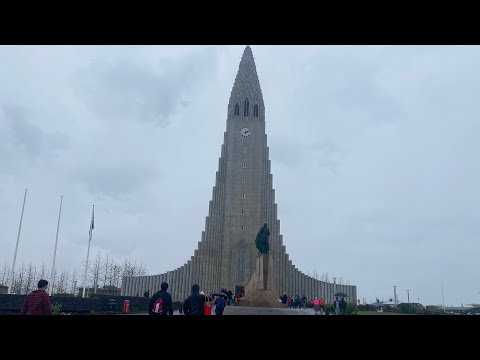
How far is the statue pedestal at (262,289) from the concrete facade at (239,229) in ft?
95.7

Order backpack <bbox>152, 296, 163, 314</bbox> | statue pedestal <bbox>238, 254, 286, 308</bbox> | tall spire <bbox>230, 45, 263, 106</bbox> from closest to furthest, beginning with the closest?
backpack <bbox>152, 296, 163, 314</bbox>, statue pedestal <bbox>238, 254, 286, 308</bbox>, tall spire <bbox>230, 45, 263, 106</bbox>

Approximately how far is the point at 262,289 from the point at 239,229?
106 feet

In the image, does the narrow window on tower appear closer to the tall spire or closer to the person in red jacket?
the tall spire

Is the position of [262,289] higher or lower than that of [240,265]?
lower

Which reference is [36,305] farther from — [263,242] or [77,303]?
[263,242]

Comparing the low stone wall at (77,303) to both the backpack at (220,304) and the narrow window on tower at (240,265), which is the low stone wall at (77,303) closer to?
the backpack at (220,304)

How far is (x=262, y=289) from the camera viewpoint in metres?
27.4

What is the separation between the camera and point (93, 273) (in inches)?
2869

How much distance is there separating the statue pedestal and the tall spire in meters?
40.8

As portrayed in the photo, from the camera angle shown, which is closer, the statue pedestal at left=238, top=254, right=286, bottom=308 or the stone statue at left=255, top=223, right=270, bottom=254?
the statue pedestal at left=238, top=254, right=286, bottom=308

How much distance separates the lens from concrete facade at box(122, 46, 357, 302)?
192 feet

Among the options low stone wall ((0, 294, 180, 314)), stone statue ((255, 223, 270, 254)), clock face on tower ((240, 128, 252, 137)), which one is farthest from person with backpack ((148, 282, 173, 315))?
clock face on tower ((240, 128, 252, 137))

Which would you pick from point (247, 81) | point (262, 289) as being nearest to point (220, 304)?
point (262, 289)
